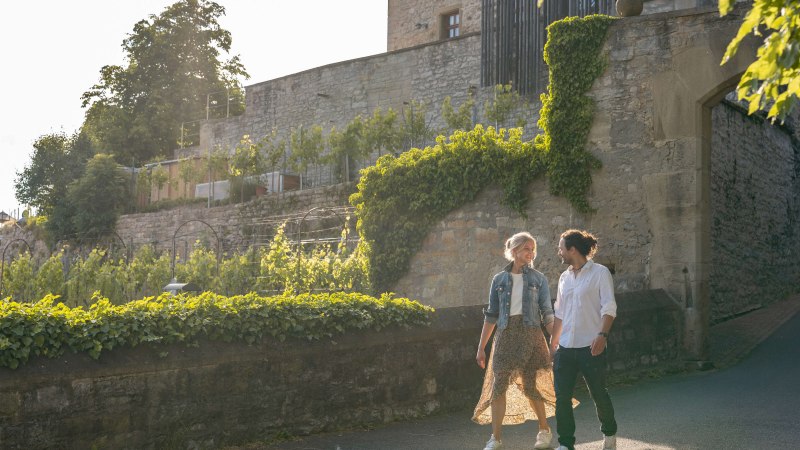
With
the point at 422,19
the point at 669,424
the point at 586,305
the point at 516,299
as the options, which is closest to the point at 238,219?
the point at 422,19

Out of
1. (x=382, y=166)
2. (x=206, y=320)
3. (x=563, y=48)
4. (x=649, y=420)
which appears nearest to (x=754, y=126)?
(x=563, y=48)

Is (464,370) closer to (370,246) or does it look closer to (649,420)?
(649,420)

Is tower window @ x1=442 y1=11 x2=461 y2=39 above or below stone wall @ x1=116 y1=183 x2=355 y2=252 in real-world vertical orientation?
above

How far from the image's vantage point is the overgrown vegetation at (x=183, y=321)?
5504mm

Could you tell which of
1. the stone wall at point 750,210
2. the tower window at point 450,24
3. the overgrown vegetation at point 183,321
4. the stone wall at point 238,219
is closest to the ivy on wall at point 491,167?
the stone wall at point 750,210

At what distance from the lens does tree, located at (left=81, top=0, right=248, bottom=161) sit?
39.3 m

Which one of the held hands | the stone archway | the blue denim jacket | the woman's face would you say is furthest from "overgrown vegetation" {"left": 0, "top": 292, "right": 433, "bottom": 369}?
the stone archway

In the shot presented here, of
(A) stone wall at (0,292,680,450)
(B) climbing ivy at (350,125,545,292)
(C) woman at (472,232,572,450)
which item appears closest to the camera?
(A) stone wall at (0,292,680,450)

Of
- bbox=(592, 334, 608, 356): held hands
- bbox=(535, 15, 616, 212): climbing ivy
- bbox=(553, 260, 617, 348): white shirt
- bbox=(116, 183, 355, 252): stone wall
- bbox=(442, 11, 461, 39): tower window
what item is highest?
bbox=(442, 11, 461, 39): tower window

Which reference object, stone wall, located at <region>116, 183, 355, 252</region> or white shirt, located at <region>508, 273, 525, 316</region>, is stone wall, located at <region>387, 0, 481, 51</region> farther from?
white shirt, located at <region>508, 273, 525, 316</region>

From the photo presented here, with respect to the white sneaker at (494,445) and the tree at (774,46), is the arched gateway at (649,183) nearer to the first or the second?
the white sneaker at (494,445)

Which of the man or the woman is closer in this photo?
the man

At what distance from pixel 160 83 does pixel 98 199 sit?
32.3 feet

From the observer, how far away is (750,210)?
1759 cm
